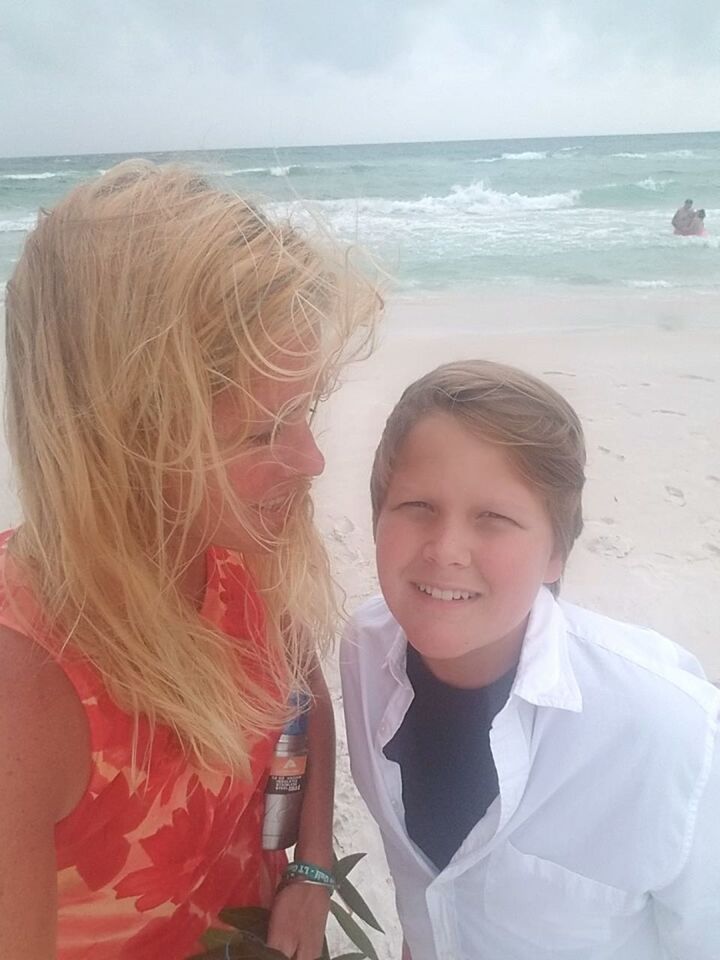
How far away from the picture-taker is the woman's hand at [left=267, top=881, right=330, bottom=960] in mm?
1234

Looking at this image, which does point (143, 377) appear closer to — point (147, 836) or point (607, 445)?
point (147, 836)

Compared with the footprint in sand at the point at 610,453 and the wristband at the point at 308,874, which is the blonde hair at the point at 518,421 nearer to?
the wristband at the point at 308,874

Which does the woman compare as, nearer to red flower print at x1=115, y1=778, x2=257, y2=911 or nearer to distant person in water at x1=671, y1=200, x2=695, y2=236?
red flower print at x1=115, y1=778, x2=257, y2=911

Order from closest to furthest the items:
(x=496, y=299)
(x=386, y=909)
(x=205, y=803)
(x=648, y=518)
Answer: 1. (x=205, y=803)
2. (x=386, y=909)
3. (x=648, y=518)
4. (x=496, y=299)

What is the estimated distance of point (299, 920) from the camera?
1.27 metres

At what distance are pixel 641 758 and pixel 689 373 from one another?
5.58 m

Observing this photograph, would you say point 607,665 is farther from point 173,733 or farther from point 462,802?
point 173,733

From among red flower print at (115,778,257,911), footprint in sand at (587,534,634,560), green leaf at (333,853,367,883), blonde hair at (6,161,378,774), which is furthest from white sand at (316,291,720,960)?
blonde hair at (6,161,378,774)

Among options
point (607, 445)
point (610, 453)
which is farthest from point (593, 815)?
point (607, 445)

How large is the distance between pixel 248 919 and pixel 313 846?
0.17 metres

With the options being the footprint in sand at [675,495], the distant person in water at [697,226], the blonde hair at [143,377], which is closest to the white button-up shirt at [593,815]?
the blonde hair at [143,377]

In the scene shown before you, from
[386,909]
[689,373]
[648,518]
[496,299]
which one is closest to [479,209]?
[496,299]

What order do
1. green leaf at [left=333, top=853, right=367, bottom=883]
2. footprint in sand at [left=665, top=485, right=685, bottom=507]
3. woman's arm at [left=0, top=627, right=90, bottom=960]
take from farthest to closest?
1. footprint in sand at [left=665, top=485, right=685, bottom=507]
2. green leaf at [left=333, top=853, right=367, bottom=883]
3. woman's arm at [left=0, top=627, right=90, bottom=960]

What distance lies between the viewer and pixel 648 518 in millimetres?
3852
